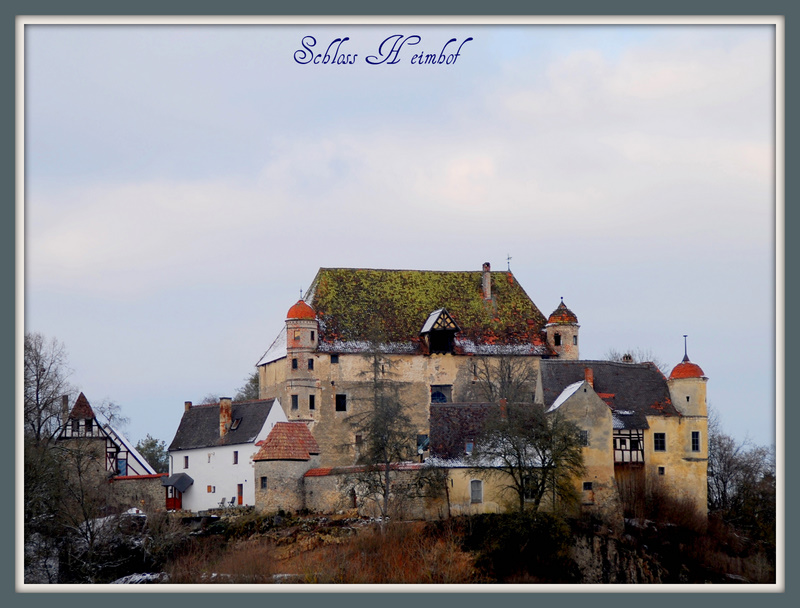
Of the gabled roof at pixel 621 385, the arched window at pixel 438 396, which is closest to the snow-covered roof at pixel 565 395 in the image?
the gabled roof at pixel 621 385

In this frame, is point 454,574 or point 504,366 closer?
point 454,574

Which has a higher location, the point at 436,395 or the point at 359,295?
the point at 359,295

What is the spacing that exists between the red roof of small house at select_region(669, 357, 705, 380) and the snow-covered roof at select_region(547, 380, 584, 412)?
13.9 ft

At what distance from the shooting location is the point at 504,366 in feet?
208

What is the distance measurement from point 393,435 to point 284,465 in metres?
4.55

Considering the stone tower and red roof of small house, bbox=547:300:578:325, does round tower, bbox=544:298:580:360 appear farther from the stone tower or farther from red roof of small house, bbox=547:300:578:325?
the stone tower

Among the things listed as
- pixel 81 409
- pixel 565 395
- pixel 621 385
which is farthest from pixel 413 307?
pixel 81 409

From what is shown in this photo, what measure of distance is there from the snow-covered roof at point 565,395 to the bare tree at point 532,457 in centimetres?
216

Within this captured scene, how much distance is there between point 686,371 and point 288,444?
15.4 meters

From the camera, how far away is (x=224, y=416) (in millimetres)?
59500

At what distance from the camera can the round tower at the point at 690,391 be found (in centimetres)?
5725

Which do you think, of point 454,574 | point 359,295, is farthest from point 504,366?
point 454,574
